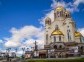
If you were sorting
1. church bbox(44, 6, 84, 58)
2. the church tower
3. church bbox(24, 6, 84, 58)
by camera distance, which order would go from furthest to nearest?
1. the church tower
2. church bbox(44, 6, 84, 58)
3. church bbox(24, 6, 84, 58)

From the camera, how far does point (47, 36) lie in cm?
11856

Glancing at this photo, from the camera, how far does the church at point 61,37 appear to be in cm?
10031

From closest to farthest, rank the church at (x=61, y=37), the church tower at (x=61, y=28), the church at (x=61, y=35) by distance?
the church at (x=61, y=37), the church at (x=61, y=35), the church tower at (x=61, y=28)

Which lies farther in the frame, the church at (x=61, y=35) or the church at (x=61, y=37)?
the church at (x=61, y=35)

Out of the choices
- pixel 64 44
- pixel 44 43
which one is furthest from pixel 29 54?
pixel 64 44

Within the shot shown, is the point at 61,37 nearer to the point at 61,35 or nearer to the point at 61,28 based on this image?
the point at 61,35

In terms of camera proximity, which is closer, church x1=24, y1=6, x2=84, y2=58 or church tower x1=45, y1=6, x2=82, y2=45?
church x1=24, y1=6, x2=84, y2=58

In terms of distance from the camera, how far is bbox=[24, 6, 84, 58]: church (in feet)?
329

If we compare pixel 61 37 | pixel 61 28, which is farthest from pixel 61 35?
pixel 61 28

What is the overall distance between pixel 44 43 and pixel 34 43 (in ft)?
24.1

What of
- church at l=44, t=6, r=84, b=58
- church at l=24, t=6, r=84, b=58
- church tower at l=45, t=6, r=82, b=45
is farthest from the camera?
church tower at l=45, t=6, r=82, b=45

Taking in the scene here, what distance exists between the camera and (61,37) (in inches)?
4358

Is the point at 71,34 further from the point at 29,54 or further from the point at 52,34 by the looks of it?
the point at 29,54

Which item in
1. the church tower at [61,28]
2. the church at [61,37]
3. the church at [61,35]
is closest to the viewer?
the church at [61,37]
